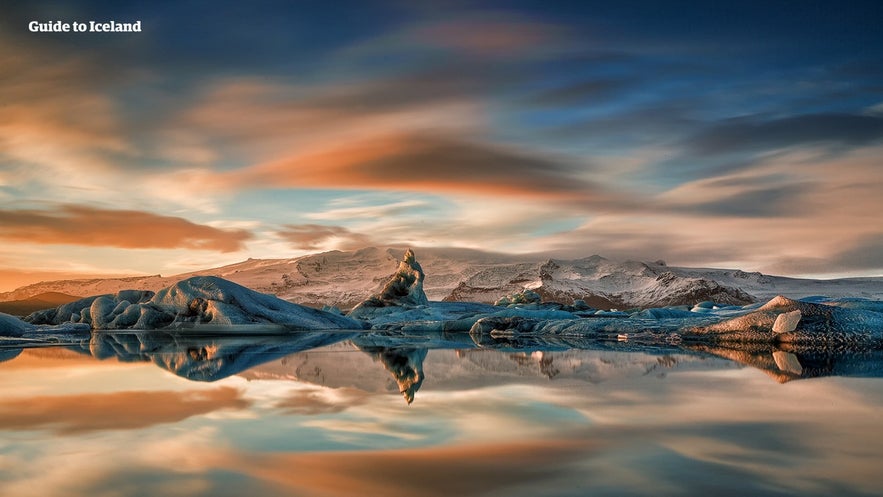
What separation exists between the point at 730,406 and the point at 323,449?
313 centimetres

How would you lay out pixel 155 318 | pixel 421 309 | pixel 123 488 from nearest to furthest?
1. pixel 123 488
2. pixel 155 318
3. pixel 421 309

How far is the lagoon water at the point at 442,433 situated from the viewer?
9.48 ft

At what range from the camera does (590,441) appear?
372 cm

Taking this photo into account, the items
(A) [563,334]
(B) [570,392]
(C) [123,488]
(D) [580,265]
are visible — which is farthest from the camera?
(D) [580,265]

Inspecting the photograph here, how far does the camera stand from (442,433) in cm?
398

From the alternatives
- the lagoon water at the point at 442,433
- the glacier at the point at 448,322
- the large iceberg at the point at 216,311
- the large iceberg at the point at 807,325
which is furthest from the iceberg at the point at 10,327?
the large iceberg at the point at 807,325

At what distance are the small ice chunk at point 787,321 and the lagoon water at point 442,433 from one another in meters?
5.78

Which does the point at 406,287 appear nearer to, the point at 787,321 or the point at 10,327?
the point at 10,327

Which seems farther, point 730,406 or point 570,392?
point 570,392

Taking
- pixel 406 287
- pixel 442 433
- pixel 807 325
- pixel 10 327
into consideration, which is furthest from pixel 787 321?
pixel 406 287

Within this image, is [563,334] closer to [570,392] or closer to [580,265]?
[570,392]

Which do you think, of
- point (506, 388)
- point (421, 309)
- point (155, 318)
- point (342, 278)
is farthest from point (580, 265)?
point (506, 388)

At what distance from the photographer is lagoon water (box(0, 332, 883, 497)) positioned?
Result: 114 inches

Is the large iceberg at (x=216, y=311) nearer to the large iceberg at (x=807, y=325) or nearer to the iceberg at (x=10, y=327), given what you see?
the iceberg at (x=10, y=327)
